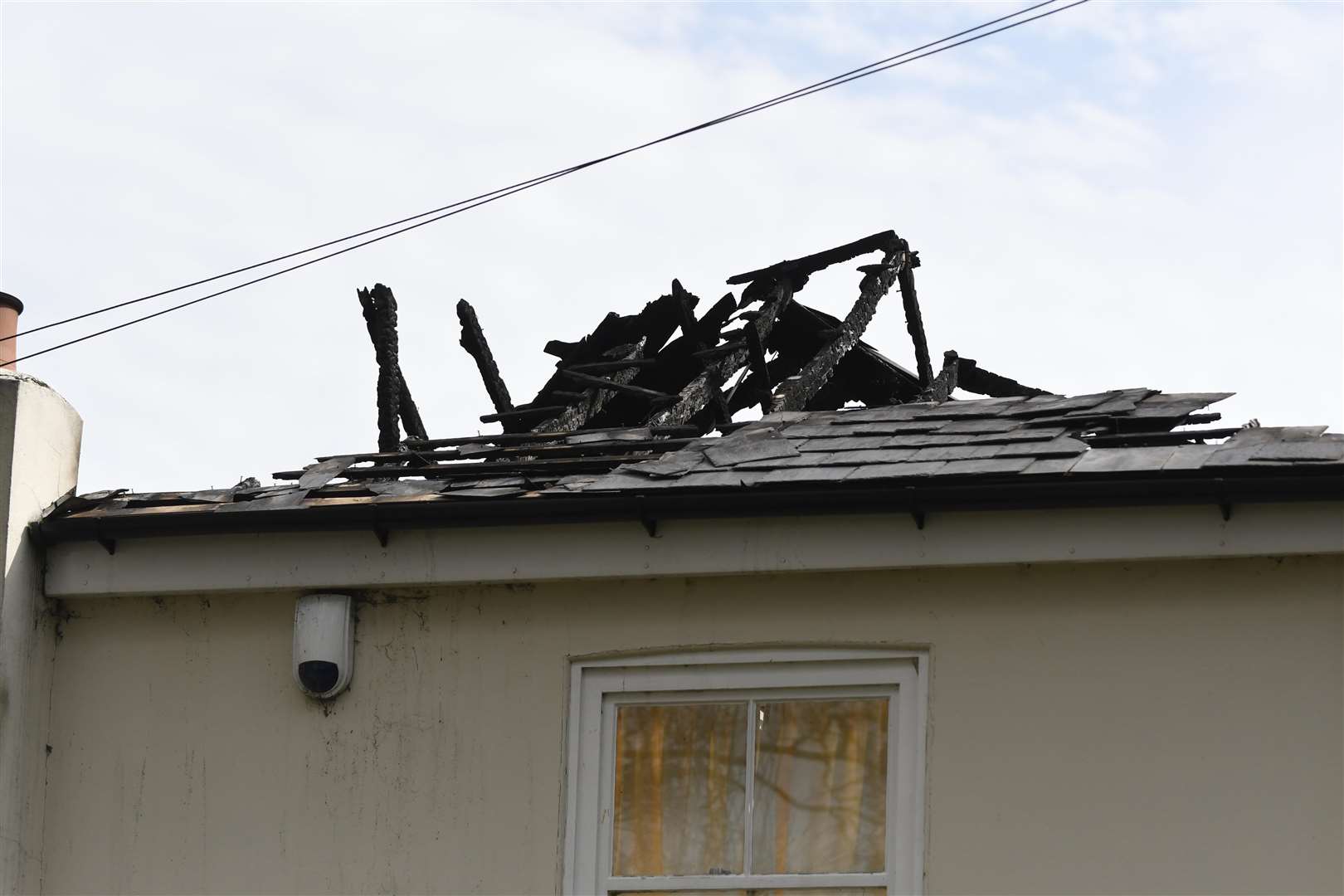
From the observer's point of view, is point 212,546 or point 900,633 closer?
point 900,633

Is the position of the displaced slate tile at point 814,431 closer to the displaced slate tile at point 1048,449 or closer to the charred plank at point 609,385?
the displaced slate tile at point 1048,449

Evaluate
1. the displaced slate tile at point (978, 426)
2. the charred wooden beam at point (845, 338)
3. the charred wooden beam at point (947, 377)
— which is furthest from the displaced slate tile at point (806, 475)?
the charred wooden beam at point (947, 377)

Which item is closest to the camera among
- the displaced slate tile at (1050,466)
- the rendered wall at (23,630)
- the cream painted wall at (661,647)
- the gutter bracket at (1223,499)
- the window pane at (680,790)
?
the cream painted wall at (661,647)

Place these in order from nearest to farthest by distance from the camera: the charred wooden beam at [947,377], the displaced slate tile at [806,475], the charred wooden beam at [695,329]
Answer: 1. the displaced slate tile at [806,475]
2. the charred wooden beam at [695,329]
3. the charred wooden beam at [947,377]

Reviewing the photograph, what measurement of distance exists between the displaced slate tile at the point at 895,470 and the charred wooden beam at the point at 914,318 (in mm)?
6163

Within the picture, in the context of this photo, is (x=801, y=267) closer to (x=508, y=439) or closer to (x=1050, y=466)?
(x=508, y=439)

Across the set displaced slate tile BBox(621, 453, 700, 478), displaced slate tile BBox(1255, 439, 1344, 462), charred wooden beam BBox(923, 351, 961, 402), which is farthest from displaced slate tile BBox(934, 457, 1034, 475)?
charred wooden beam BBox(923, 351, 961, 402)

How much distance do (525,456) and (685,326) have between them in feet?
13.2

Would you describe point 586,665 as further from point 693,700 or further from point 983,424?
point 983,424

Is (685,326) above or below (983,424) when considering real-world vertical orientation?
above

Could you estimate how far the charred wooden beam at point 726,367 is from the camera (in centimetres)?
1084

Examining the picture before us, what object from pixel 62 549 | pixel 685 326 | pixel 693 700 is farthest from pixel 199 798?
pixel 685 326

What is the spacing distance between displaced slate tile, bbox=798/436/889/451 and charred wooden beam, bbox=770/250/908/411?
9.67 feet

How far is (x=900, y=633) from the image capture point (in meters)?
6.85
